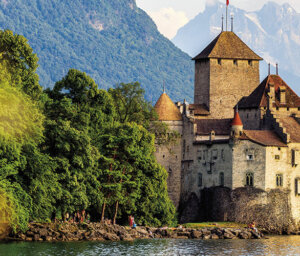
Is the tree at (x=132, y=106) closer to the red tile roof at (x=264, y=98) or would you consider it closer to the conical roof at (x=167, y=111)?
the conical roof at (x=167, y=111)

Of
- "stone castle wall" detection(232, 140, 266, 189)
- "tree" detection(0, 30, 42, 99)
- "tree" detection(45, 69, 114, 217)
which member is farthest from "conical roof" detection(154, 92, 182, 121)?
"tree" detection(0, 30, 42, 99)

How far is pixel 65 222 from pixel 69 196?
4437mm

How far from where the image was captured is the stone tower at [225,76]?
12088cm

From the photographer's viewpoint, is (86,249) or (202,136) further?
(202,136)

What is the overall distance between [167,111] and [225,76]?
12820mm

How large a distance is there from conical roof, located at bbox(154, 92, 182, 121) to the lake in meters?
29.3

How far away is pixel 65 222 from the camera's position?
7906cm

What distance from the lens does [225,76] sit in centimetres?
12169

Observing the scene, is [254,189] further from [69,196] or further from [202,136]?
[69,196]

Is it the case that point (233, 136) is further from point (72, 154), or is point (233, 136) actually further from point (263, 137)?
point (72, 154)

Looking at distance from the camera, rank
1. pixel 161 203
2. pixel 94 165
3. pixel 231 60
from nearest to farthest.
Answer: pixel 94 165, pixel 161 203, pixel 231 60

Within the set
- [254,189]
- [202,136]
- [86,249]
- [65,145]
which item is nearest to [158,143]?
[202,136]

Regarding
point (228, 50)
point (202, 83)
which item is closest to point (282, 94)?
point (228, 50)

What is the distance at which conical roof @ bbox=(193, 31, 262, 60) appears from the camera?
122 metres
